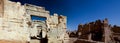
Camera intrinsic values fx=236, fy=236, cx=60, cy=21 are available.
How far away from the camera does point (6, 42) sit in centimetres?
2603

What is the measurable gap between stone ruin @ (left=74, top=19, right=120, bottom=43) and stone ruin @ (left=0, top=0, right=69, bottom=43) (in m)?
10.9

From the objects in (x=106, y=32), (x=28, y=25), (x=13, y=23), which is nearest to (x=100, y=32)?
(x=106, y=32)

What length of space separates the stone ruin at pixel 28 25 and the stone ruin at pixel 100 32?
10935 millimetres

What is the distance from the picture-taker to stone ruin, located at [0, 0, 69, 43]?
1048 inches

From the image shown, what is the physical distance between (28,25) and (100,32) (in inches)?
764

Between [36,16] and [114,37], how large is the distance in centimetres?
1748

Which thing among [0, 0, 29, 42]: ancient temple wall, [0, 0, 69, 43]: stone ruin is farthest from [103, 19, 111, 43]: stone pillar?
[0, 0, 29, 42]: ancient temple wall

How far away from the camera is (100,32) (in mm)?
44500

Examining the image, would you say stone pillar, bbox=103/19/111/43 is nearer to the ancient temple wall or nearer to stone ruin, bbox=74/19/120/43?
stone ruin, bbox=74/19/120/43

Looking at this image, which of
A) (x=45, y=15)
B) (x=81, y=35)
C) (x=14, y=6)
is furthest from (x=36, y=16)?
(x=81, y=35)

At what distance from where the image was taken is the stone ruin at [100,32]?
140 feet

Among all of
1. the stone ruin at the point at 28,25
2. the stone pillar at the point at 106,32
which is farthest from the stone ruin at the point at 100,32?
the stone ruin at the point at 28,25

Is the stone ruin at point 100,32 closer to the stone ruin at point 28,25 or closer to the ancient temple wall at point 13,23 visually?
the stone ruin at point 28,25

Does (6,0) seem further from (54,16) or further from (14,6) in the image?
(54,16)
